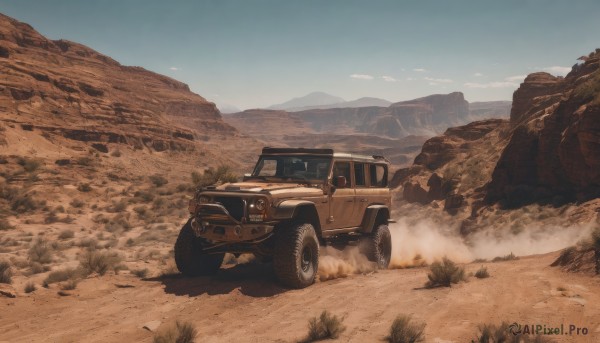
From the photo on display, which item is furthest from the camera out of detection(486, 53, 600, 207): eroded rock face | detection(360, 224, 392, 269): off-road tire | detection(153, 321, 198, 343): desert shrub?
detection(486, 53, 600, 207): eroded rock face

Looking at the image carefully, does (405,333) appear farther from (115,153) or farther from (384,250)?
(115,153)

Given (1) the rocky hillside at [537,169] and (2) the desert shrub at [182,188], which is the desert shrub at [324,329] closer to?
(1) the rocky hillside at [537,169]

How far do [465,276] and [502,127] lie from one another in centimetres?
4230

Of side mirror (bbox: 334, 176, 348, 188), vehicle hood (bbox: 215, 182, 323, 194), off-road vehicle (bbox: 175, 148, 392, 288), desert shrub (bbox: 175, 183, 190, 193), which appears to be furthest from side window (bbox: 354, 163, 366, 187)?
desert shrub (bbox: 175, 183, 190, 193)

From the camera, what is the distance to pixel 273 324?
5.34m

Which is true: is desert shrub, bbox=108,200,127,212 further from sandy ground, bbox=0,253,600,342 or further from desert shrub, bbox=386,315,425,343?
desert shrub, bbox=386,315,425,343

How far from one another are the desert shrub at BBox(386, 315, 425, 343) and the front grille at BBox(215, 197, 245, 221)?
10.7 feet

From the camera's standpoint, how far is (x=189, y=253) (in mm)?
7910

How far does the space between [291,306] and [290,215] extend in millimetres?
1493

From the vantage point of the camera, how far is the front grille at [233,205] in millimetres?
7017

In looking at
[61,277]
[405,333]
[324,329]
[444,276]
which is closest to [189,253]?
[61,277]

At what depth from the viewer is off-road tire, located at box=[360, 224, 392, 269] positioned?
31.7 ft

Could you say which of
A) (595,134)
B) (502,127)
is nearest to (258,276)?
(595,134)

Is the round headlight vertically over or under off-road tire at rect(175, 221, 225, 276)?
over
